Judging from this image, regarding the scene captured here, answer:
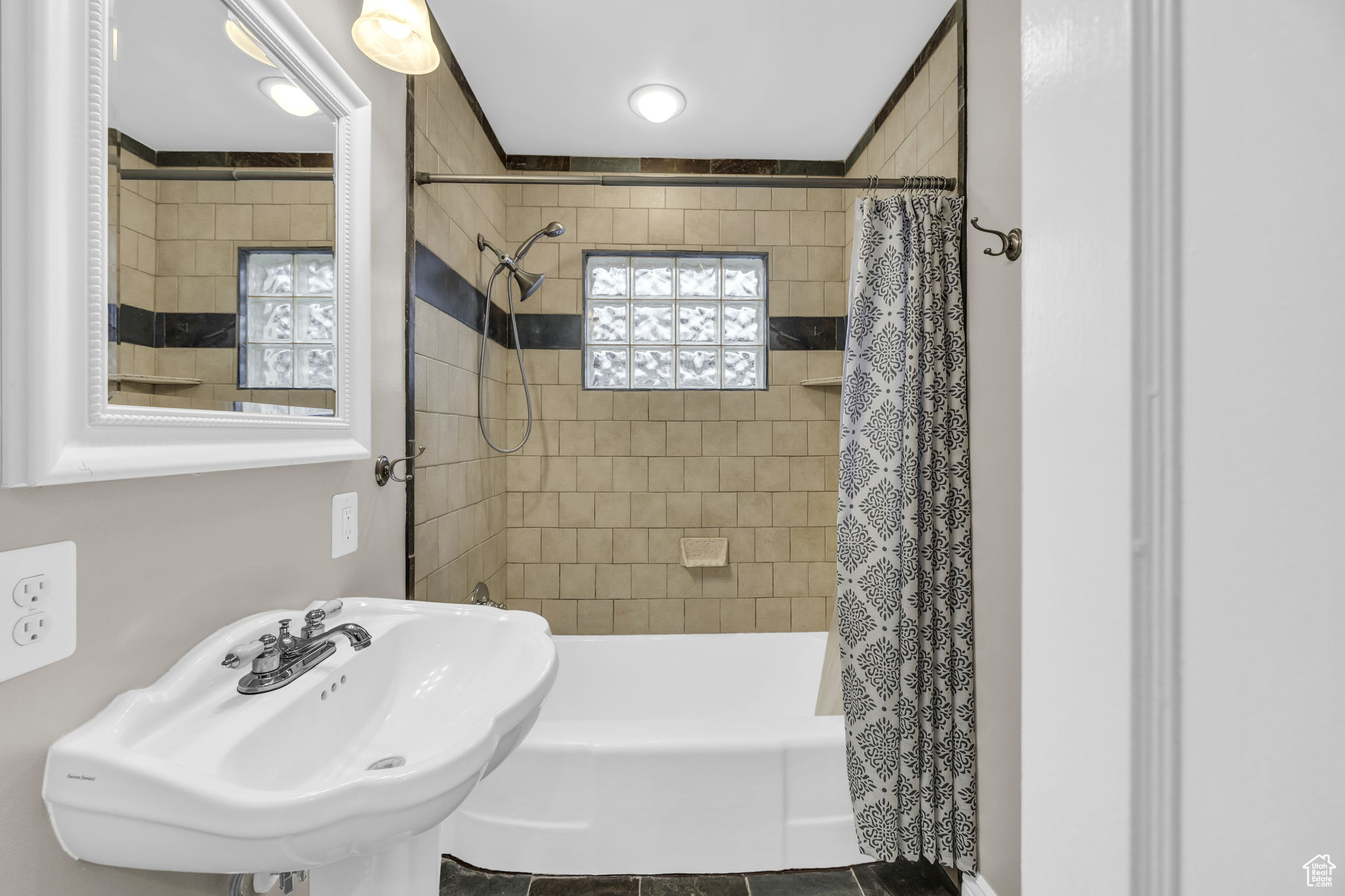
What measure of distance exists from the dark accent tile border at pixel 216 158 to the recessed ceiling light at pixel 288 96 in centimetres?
7

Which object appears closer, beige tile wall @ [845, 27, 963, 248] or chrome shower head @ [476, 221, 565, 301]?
beige tile wall @ [845, 27, 963, 248]

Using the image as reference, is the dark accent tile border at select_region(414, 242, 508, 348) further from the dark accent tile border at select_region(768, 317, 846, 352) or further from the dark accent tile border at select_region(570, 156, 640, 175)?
the dark accent tile border at select_region(768, 317, 846, 352)

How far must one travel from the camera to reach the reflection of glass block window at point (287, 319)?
1024mm

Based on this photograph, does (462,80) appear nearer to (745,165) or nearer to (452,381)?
(452,381)

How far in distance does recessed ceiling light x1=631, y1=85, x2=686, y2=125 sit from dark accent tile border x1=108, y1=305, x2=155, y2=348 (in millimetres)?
1911

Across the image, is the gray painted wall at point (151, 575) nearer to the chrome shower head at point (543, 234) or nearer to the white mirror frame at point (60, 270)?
the white mirror frame at point (60, 270)

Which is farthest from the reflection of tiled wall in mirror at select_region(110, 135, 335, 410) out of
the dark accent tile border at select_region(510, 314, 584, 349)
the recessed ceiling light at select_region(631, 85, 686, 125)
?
the dark accent tile border at select_region(510, 314, 584, 349)

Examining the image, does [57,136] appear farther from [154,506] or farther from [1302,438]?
[1302,438]

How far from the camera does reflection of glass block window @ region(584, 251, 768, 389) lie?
2.88m

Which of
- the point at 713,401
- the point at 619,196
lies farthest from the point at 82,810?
the point at 619,196

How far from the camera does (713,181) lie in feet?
5.82

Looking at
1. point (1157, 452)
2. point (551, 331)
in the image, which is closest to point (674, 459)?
point (551, 331)

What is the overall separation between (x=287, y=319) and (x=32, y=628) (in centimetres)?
65

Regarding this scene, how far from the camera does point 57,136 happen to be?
67 cm
